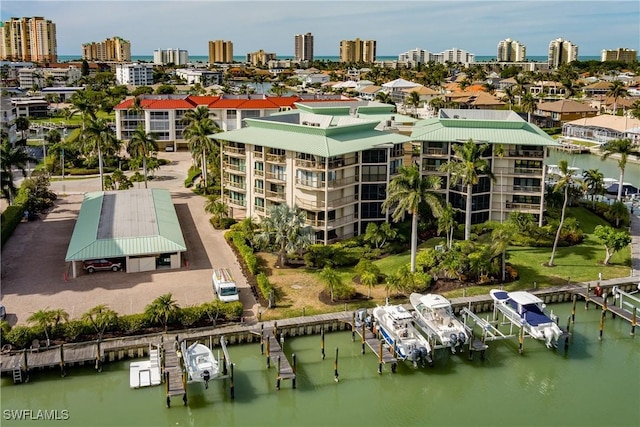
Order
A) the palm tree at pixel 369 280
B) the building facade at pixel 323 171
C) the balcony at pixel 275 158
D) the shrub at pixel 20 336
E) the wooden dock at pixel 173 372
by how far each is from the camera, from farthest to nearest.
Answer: the balcony at pixel 275 158, the building facade at pixel 323 171, the palm tree at pixel 369 280, the shrub at pixel 20 336, the wooden dock at pixel 173 372

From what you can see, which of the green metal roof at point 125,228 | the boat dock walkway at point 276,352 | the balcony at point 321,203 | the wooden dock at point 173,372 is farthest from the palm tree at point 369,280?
the green metal roof at point 125,228

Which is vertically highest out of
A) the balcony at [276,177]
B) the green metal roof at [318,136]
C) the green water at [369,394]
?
the green metal roof at [318,136]

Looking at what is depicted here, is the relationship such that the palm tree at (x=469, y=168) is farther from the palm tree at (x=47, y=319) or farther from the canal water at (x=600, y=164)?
the canal water at (x=600, y=164)

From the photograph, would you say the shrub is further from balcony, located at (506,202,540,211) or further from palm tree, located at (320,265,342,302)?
balcony, located at (506,202,540,211)

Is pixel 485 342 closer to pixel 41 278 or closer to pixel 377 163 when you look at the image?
pixel 377 163

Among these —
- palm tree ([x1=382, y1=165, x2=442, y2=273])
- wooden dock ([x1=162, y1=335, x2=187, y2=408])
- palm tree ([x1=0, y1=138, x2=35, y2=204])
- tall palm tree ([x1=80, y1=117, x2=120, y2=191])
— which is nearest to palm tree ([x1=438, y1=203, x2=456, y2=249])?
palm tree ([x1=382, y1=165, x2=442, y2=273])
